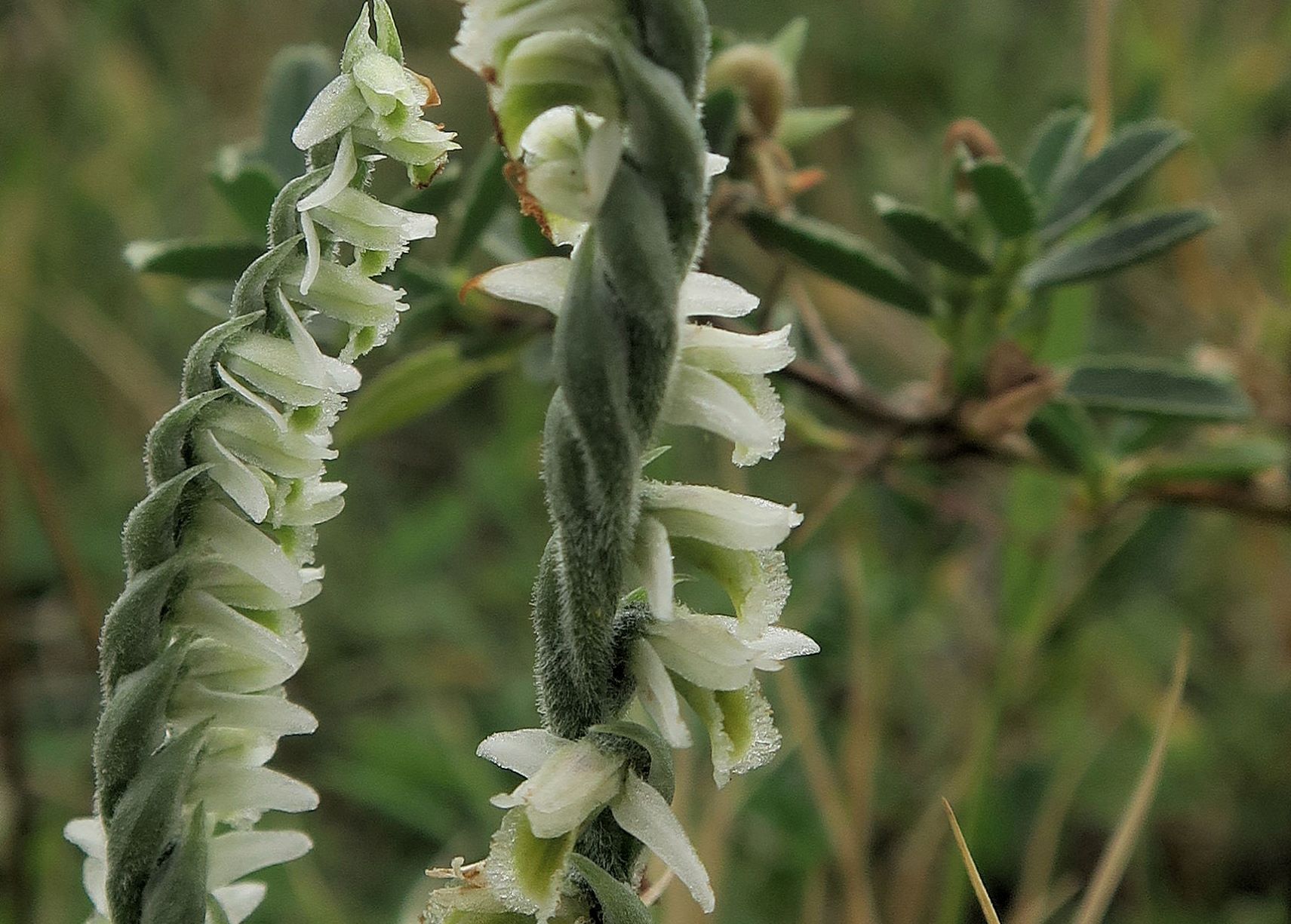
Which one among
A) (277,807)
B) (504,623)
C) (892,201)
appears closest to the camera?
(277,807)

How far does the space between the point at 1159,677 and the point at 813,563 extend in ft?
1.60

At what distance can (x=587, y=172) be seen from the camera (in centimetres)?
40

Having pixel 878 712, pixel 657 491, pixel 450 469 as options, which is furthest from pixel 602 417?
pixel 450 469

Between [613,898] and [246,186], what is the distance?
631mm

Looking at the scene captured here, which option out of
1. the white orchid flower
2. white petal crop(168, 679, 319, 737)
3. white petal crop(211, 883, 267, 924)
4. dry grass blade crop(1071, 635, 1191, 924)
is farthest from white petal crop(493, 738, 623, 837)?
dry grass blade crop(1071, 635, 1191, 924)

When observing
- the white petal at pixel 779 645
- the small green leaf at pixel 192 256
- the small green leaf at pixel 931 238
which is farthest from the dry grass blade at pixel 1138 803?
the small green leaf at pixel 192 256

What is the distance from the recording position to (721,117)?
918 millimetres

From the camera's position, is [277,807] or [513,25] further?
[277,807]

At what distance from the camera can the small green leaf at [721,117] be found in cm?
90

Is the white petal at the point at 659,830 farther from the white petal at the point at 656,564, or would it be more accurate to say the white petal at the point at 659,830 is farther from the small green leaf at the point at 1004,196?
the small green leaf at the point at 1004,196

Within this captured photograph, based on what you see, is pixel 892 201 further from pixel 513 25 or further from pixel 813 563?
pixel 813 563

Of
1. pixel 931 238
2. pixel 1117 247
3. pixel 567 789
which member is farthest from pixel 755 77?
pixel 567 789

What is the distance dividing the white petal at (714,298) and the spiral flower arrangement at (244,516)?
0.09 meters

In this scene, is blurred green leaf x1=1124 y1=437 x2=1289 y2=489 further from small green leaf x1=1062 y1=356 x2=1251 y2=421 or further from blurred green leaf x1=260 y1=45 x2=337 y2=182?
blurred green leaf x1=260 y1=45 x2=337 y2=182
